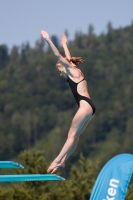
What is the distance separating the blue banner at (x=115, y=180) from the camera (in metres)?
19.9

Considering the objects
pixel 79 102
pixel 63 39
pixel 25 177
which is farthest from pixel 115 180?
pixel 25 177

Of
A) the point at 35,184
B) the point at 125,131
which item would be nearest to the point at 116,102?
the point at 125,131

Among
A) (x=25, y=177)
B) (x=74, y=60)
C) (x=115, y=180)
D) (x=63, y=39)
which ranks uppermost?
(x=63, y=39)

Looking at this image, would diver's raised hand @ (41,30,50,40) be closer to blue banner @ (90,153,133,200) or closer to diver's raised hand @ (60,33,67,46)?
diver's raised hand @ (60,33,67,46)

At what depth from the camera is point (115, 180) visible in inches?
804

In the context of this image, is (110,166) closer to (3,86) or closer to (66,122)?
(66,122)

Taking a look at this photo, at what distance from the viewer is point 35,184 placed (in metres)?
37.7

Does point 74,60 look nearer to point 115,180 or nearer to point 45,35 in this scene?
point 45,35

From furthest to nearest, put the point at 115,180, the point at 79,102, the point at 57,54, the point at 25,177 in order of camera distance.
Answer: the point at 115,180, the point at 79,102, the point at 57,54, the point at 25,177

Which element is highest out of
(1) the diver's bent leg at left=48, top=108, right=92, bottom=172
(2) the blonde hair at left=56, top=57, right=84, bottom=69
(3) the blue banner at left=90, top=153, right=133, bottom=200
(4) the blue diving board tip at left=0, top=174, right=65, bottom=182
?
(2) the blonde hair at left=56, top=57, right=84, bottom=69

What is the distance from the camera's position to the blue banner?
19875mm

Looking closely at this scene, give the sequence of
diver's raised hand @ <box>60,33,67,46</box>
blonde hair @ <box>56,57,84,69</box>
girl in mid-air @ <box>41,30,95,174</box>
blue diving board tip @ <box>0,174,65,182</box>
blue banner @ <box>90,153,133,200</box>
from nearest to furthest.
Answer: blue diving board tip @ <box>0,174,65,182</box>
girl in mid-air @ <box>41,30,95,174</box>
blonde hair @ <box>56,57,84,69</box>
diver's raised hand @ <box>60,33,67,46</box>
blue banner @ <box>90,153,133,200</box>

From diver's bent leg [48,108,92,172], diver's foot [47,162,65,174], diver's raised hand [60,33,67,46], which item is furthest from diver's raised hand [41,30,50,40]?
diver's foot [47,162,65,174]

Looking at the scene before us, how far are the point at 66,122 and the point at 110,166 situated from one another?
492 feet
